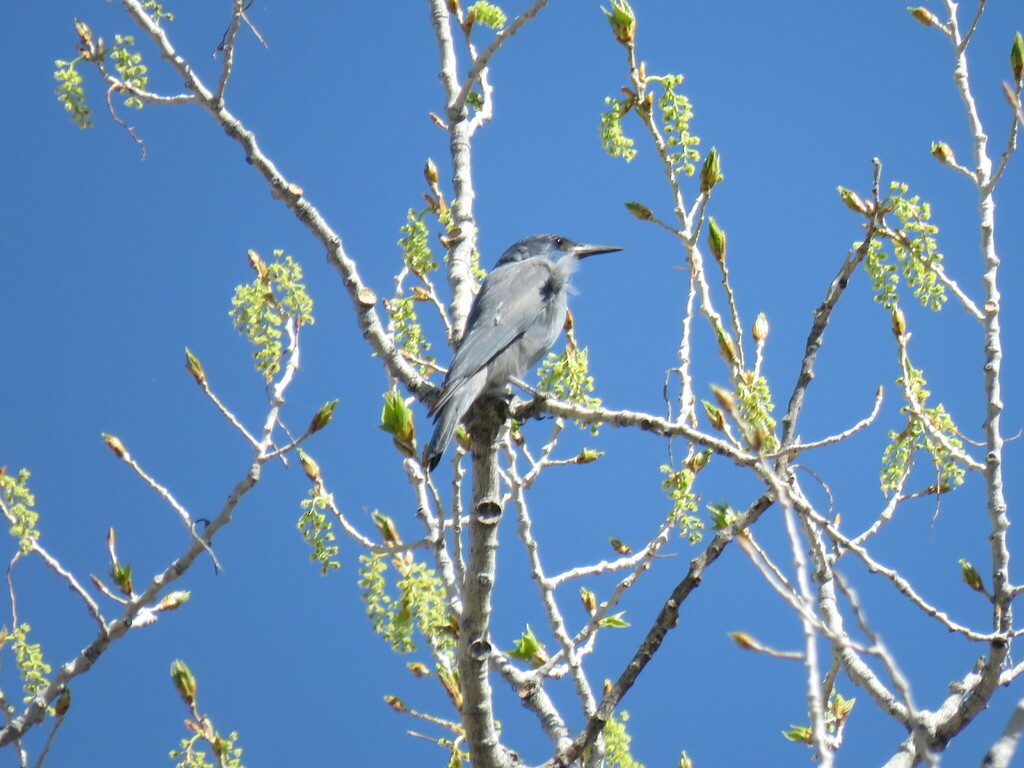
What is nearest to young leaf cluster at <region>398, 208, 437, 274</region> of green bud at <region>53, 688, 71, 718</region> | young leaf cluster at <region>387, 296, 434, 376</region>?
young leaf cluster at <region>387, 296, 434, 376</region>

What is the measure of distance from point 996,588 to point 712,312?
151 centimetres

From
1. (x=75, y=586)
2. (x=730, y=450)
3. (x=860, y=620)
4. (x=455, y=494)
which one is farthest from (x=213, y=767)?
(x=860, y=620)

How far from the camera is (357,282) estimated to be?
4.29m

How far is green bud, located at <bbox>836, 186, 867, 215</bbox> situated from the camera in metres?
4.61

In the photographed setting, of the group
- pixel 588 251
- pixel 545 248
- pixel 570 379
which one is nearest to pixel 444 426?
pixel 570 379

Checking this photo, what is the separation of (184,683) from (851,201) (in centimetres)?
345

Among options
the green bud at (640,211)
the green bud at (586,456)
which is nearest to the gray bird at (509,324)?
the green bud at (586,456)

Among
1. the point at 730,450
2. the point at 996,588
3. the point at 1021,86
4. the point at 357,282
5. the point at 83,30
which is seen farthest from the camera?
the point at 83,30

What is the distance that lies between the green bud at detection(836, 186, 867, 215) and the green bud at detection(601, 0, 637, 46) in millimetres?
1130

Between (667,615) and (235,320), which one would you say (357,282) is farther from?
(667,615)

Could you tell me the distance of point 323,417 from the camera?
496 cm

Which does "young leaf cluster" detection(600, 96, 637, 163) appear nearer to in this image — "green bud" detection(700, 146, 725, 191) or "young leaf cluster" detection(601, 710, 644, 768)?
Answer: "green bud" detection(700, 146, 725, 191)

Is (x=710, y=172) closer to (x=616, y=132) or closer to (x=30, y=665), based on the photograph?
(x=616, y=132)

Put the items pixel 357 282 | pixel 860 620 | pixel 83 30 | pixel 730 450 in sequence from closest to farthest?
pixel 860 620 < pixel 730 450 < pixel 357 282 < pixel 83 30
